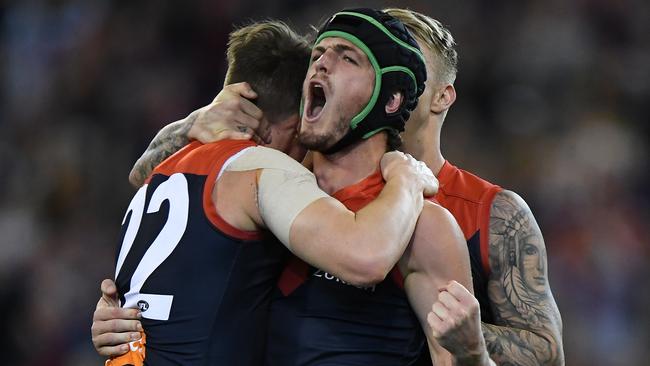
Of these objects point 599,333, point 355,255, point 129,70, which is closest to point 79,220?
point 129,70

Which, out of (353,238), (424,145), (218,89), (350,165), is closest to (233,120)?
(350,165)

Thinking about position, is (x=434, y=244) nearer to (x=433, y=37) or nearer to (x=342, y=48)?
(x=342, y=48)

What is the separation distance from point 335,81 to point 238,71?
0.47m

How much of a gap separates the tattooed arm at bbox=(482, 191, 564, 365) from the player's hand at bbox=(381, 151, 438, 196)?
1.63 feet

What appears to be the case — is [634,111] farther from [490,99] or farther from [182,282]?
[182,282]

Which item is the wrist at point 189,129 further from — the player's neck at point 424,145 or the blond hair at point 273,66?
the player's neck at point 424,145

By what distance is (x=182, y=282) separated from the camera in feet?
11.7

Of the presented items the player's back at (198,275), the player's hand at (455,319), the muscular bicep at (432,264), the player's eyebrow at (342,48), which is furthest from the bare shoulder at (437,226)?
the player's eyebrow at (342,48)

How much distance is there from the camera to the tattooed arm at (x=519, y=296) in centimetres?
398

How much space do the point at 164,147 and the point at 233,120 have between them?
2.09 ft

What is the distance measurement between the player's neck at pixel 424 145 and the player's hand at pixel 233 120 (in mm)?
669

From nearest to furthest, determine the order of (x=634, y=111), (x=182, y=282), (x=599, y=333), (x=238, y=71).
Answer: (x=182, y=282) → (x=238, y=71) → (x=599, y=333) → (x=634, y=111)

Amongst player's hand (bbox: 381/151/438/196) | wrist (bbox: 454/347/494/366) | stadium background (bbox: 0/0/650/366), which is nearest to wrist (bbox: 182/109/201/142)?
player's hand (bbox: 381/151/438/196)

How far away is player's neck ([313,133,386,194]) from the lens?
12.6 feet
